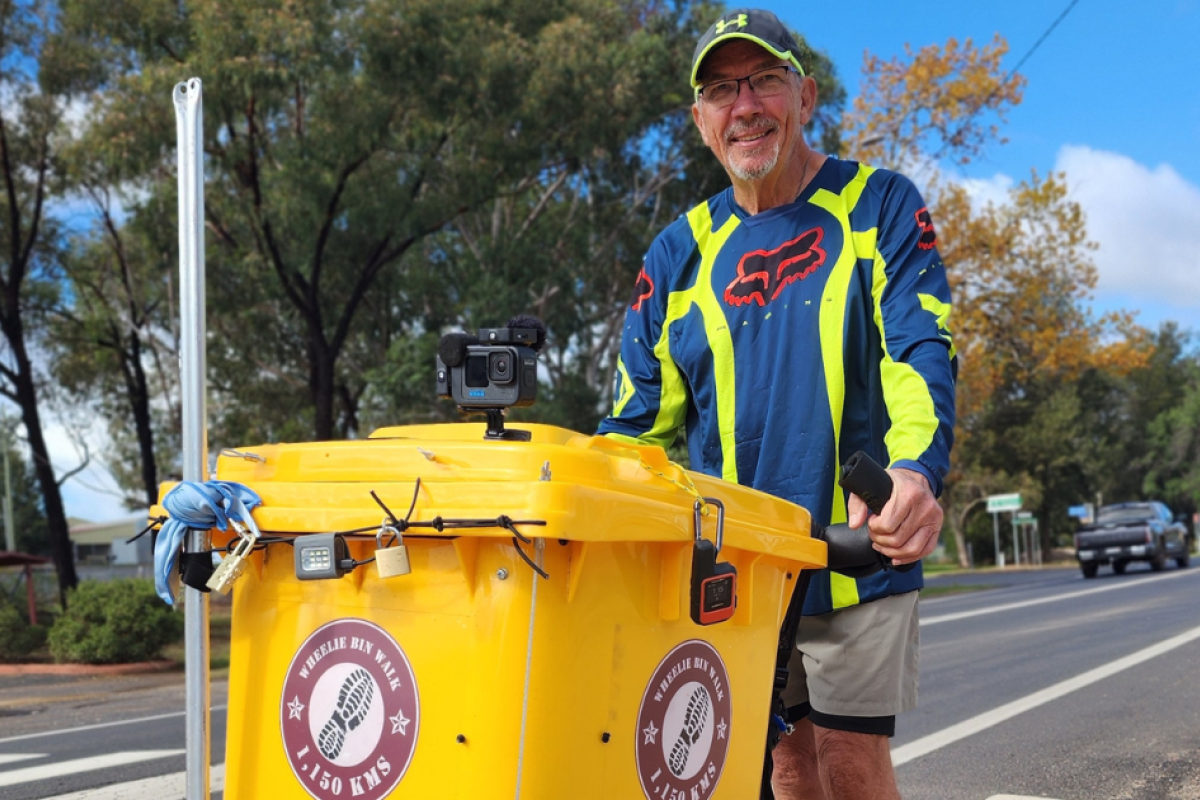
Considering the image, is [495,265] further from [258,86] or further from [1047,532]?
[1047,532]

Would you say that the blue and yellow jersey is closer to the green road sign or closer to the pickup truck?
the pickup truck

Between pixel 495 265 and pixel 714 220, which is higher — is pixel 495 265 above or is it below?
above

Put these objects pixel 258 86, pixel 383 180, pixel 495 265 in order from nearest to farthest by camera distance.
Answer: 1. pixel 258 86
2. pixel 383 180
3. pixel 495 265

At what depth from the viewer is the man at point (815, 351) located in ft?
7.76

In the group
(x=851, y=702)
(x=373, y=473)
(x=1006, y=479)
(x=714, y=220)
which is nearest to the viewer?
(x=373, y=473)

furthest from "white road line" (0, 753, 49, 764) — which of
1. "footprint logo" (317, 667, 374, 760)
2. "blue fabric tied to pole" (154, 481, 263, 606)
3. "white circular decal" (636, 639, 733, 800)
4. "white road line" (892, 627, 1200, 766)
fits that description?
"white circular decal" (636, 639, 733, 800)

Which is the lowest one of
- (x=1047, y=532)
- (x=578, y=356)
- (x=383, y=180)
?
(x=1047, y=532)

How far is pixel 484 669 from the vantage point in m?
1.66

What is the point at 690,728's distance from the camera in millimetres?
1958

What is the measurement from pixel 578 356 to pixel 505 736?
24.0 meters

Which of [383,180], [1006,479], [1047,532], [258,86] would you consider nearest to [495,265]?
[383,180]

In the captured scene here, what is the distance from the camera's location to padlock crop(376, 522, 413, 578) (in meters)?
1.67

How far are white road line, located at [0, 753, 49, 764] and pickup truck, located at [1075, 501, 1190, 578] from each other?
75.1 ft

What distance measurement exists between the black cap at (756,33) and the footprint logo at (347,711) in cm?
141
